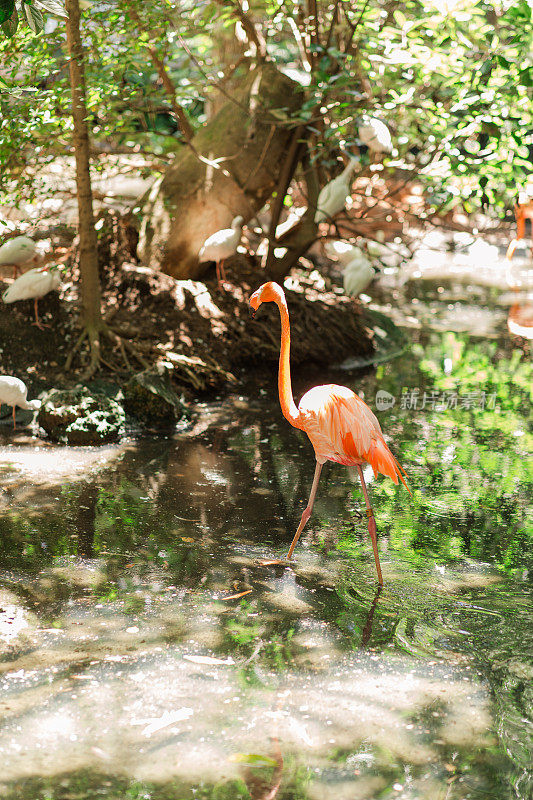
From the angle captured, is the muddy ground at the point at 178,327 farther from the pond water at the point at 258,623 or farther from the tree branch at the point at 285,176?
the pond water at the point at 258,623

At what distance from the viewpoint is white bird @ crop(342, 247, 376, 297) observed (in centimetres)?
759

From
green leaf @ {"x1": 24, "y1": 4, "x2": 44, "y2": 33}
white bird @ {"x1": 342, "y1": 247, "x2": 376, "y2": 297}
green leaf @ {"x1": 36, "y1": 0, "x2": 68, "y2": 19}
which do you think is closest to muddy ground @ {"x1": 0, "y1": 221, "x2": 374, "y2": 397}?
A: white bird @ {"x1": 342, "y1": 247, "x2": 376, "y2": 297}

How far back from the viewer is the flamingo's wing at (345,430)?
12.1ft

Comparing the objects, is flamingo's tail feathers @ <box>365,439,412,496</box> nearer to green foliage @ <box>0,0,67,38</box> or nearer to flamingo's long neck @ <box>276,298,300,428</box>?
flamingo's long neck @ <box>276,298,300,428</box>

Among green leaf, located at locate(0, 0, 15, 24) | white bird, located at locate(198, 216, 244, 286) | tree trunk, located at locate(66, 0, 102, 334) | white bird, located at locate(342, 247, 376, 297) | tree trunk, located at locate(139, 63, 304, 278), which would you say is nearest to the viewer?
green leaf, located at locate(0, 0, 15, 24)

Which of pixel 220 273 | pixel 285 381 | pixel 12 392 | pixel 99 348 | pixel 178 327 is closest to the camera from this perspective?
pixel 285 381

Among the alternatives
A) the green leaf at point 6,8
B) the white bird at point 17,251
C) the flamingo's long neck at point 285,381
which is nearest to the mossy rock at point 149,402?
the white bird at point 17,251

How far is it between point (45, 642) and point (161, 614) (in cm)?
48

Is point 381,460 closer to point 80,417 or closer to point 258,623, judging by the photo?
point 258,623

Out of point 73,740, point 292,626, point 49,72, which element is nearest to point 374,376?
point 49,72

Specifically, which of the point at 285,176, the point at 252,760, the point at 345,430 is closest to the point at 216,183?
the point at 285,176

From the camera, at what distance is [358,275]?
759 centimetres

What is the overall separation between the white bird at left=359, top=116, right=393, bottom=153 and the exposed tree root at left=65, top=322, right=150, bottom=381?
246 centimetres

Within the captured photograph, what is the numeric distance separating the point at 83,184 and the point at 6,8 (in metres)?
2.34
